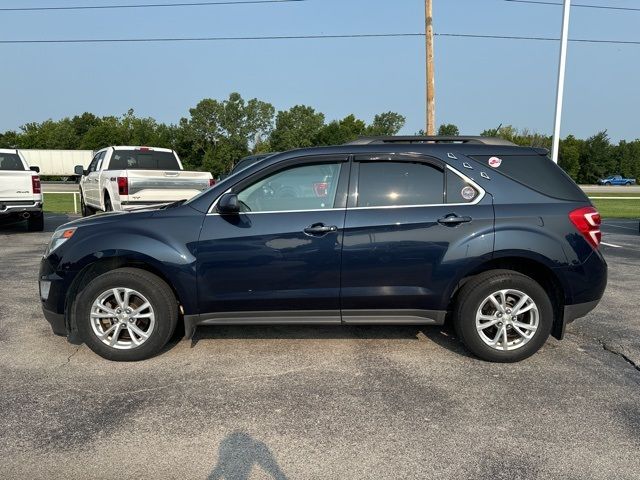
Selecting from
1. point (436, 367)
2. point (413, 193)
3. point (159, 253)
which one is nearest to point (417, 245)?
point (413, 193)

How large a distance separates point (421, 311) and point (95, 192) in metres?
9.59

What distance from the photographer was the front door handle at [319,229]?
3973 millimetres

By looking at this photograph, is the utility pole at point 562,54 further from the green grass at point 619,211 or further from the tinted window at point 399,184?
the tinted window at point 399,184

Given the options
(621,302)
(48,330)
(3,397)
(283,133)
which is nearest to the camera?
(3,397)

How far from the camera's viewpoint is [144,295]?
4.02 m

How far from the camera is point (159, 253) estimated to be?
13.1ft

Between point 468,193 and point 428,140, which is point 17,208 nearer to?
point 428,140

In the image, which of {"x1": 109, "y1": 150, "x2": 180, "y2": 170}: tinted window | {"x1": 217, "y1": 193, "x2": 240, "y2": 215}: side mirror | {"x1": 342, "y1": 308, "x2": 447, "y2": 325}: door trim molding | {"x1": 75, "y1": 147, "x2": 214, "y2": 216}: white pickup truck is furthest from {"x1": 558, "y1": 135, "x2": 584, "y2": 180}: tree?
{"x1": 217, "y1": 193, "x2": 240, "y2": 215}: side mirror

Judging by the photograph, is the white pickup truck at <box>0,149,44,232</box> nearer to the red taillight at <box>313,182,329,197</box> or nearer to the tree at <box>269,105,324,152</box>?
the red taillight at <box>313,182,329,197</box>

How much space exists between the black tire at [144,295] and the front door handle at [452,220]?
2.29 m

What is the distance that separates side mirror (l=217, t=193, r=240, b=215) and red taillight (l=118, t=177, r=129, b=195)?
5.90 metres

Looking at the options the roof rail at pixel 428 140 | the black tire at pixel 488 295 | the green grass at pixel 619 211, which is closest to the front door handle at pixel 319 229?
the roof rail at pixel 428 140

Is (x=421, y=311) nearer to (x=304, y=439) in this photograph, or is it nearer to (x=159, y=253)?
(x=304, y=439)

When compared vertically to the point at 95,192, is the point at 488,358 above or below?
below
